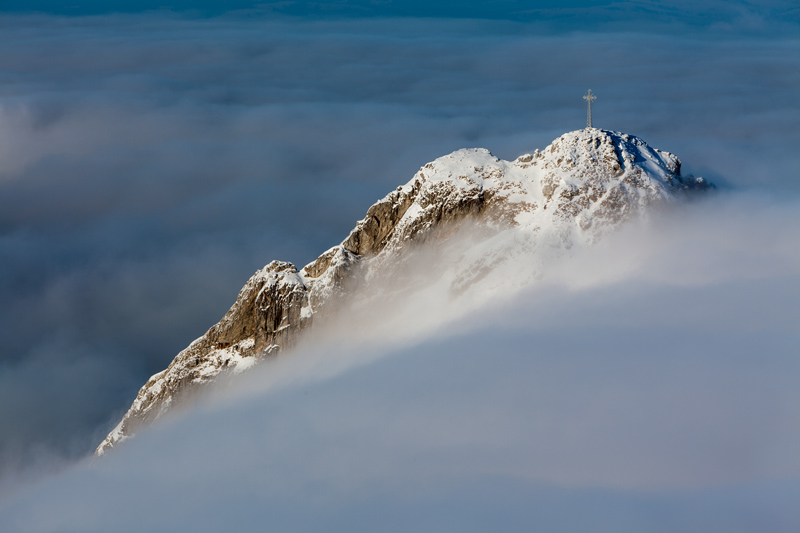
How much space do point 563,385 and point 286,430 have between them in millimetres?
31643

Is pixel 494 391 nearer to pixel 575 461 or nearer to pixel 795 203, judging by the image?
pixel 575 461

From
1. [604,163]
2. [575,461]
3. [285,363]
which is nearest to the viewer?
[575,461]

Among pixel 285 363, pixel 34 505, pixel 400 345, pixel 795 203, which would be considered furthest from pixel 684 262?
pixel 34 505

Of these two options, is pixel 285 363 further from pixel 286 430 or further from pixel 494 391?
pixel 494 391

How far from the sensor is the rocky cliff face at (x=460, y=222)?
337ft

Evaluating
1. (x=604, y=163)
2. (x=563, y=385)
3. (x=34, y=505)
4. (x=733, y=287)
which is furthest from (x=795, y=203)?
(x=34, y=505)

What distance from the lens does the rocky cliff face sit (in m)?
103

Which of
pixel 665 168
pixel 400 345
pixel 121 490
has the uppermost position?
pixel 665 168

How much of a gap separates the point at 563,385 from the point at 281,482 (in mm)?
32763

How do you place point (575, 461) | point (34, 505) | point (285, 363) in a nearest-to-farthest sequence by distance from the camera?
point (575, 461)
point (285, 363)
point (34, 505)

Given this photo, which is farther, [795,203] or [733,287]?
[795,203]

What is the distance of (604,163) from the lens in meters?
104

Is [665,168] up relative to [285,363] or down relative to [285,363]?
up

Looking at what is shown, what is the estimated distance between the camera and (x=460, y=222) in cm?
10719
